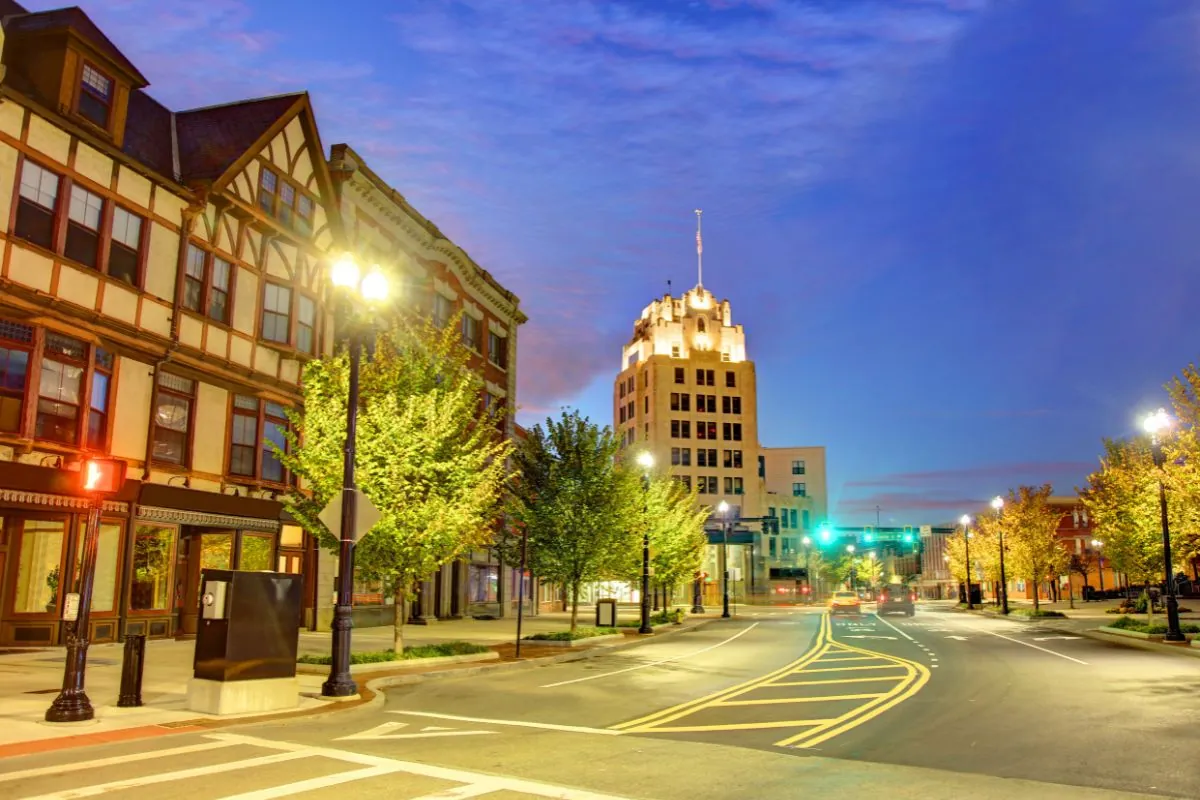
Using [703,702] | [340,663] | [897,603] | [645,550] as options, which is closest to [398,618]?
[340,663]

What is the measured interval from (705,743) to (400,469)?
36.7 feet

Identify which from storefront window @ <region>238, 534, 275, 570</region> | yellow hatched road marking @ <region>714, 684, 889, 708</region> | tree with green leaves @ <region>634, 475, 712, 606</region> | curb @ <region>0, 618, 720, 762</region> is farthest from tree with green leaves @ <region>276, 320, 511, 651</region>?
tree with green leaves @ <region>634, 475, 712, 606</region>

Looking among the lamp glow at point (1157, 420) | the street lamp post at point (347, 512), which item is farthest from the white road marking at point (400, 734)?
the lamp glow at point (1157, 420)

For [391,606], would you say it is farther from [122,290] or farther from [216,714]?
[216,714]

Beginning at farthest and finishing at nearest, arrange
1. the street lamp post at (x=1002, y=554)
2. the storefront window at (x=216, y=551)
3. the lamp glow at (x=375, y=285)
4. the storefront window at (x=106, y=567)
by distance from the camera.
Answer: the street lamp post at (x=1002, y=554) < the storefront window at (x=216, y=551) < the storefront window at (x=106, y=567) < the lamp glow at (x=375, y=285)

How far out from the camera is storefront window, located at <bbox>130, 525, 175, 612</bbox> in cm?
2411

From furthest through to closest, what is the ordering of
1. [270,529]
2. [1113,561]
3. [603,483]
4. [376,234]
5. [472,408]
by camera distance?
[1113,561], [376,234], [603,483], [270,529], [472,408]

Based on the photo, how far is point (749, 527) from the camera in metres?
111

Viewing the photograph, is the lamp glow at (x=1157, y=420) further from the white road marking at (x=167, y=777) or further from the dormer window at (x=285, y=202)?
the dormer window at (x=285, y=202)

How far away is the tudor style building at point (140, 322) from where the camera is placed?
21109mm

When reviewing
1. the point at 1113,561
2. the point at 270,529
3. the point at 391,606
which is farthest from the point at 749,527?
the point at 270,529

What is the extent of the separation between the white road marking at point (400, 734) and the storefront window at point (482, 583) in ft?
111

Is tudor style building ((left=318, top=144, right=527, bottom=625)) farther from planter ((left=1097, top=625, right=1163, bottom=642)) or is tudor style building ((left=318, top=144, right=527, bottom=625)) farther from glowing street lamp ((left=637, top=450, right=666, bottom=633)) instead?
planter ((left=1097, top=625, right=1163, bottom=642))

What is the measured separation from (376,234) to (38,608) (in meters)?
18.9
